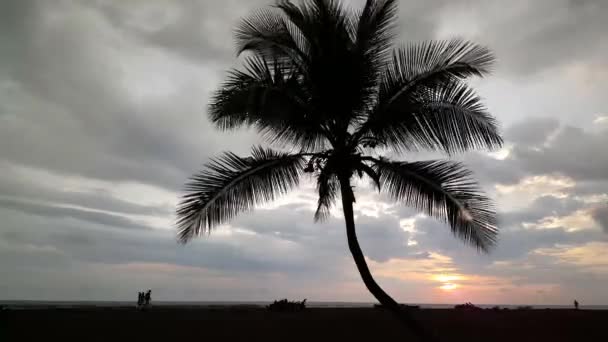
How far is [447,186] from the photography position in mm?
8344

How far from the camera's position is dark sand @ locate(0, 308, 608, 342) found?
13560 mm

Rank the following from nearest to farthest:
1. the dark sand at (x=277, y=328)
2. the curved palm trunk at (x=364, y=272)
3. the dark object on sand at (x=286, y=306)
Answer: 1. the curved palm trunk at (x=364, y=272)
2. the dark sand at (x=277, y=328)
3. the dark object on sand at (x=286, y=306)

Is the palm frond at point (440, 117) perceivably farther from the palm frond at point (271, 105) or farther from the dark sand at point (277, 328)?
the dark sand at point (277, 328)

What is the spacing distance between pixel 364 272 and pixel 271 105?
138 inches

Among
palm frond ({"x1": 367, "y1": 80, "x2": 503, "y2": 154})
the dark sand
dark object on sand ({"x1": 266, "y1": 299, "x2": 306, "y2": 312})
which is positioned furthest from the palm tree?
dark object on sand ({"x1": 266, "y1": 299, "x2": 306, "y2": 312})

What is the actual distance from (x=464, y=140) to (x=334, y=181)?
9.62 feet

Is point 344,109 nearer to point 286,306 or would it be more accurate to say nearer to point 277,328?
point 277,328

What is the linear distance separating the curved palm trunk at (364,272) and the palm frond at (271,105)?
138cm

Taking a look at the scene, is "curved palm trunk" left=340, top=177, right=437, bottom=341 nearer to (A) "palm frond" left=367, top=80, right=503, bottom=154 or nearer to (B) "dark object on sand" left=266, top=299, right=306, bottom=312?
(A) "palm frond" left=367, top=80, right=503, bottom=154

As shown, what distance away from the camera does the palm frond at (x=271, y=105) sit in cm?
834

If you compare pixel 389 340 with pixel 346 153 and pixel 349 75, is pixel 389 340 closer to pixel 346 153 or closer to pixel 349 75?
pixel 346 153

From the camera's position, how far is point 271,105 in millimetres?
8414

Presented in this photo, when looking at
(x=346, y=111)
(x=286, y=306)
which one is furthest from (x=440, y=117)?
(x=286, y=306)

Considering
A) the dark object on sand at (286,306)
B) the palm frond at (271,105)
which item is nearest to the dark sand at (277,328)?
the dark object on sand at (286,306)
